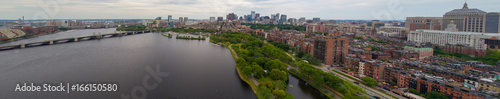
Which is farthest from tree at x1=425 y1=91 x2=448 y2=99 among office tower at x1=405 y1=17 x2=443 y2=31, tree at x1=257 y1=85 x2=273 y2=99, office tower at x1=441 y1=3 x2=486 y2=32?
office tower at x1=405 y1=17 x2=443 y2=31

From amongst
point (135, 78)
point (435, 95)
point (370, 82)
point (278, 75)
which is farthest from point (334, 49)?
point (135, 78)

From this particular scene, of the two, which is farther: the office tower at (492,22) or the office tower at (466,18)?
the office tower at (466,18)

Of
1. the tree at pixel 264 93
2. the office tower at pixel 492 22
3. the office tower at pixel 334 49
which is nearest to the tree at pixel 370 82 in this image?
the tree at pixel 264 93

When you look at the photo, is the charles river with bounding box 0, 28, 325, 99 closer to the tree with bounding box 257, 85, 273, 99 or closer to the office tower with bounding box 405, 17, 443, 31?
the tree with bounding box 257, 85, 273, 99

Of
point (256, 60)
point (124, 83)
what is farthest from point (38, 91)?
point (256, 60)

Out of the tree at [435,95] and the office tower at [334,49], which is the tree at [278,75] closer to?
the tree at [435,95]

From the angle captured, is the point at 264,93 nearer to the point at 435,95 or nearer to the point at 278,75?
the point at 278,75
